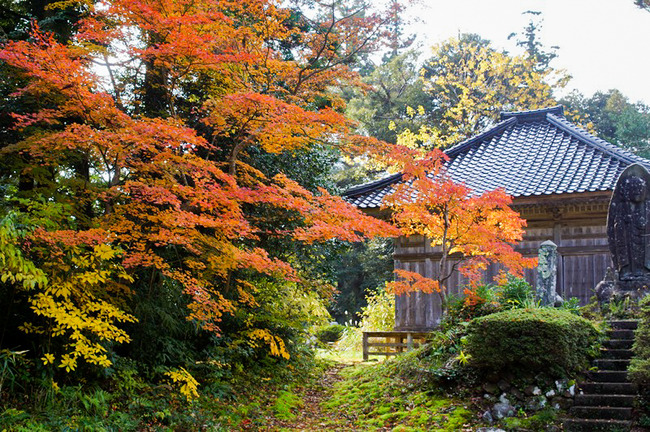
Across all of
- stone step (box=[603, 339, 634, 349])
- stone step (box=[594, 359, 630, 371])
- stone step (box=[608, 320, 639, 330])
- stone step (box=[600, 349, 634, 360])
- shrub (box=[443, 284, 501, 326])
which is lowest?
stone step (box=[594, 359, 630, 371])

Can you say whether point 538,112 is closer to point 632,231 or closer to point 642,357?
point 632,231

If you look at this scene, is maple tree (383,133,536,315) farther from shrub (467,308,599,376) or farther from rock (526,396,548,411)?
rock (526,396,548,411)

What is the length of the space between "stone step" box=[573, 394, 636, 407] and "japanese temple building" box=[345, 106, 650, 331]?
6326 millimetres

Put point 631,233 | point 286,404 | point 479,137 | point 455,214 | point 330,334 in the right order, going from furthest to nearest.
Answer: point 330,334 < point 479,137 < point 455,214 < point 631,233 < point 286,404

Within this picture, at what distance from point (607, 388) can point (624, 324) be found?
2.00 metres

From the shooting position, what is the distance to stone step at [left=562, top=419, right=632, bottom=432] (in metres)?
7.07

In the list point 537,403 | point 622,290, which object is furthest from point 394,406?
point 622,290

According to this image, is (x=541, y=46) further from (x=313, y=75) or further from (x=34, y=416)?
(x=34, y=416)

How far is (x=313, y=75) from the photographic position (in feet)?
35.2

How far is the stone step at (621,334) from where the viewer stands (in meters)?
9.34

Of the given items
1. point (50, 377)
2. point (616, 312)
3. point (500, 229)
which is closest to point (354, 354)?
point (500, 229)

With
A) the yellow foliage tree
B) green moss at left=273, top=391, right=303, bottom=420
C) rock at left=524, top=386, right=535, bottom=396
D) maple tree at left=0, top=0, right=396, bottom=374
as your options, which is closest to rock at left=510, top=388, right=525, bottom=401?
rock at left=524, top=386, right=535, bottom=396

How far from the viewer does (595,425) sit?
724 centimetres

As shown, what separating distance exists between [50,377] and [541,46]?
3244 cm
